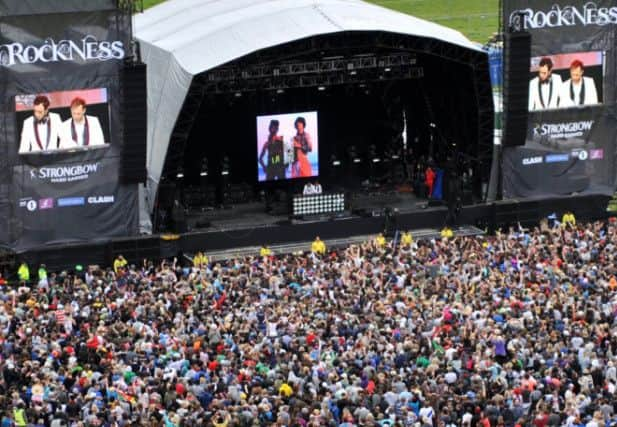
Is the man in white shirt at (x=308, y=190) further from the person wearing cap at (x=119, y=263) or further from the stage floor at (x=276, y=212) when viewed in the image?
the person wearing cap at (x=119, y=263)

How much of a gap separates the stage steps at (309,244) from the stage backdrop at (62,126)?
2595 mm

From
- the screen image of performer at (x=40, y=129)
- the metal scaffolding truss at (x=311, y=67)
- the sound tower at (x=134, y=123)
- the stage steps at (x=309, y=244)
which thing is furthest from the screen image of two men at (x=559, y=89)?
the screen image of performer at (x=40, y=129)

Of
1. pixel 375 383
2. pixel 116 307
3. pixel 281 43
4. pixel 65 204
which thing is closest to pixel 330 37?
pixel 281 43

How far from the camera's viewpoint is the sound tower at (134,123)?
3884 centimetres

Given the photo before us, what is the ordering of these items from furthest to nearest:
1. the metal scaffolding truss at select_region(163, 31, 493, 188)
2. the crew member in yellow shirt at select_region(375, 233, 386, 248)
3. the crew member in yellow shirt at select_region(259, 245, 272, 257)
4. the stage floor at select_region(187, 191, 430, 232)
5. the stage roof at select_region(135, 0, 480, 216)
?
1. the stage floor at select_region(187, 191, 430, 232)
2. the metal scaffolding truss at select_region(163, 31, 493, 188)
3. the stage roof at select_region(135, 0, 480, 216)
4. the crew member in yellow shirt at select_region(259, 245, 272, 257)
5. the crew member in yellow shirt at select_region(375, 233, 386, 248)

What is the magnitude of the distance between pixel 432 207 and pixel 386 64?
4.25 m

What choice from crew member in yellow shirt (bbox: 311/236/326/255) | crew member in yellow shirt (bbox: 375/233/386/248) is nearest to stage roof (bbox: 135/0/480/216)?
crew member in yellow shirt (bbox: 311/236/326/255)

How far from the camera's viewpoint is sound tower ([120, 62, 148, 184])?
1529 inches

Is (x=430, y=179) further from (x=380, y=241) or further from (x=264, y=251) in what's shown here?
(x=264, y=251)

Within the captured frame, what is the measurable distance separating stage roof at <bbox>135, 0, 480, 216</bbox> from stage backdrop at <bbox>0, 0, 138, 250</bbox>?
70.3 inches

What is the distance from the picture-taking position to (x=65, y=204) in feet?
128

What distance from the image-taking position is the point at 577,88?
142 ft

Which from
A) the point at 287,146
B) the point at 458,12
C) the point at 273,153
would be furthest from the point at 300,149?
the point at 458,12

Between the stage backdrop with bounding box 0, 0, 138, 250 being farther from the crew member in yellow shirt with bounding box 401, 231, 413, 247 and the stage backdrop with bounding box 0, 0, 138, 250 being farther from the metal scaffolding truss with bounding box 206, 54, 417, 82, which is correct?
the crew member in yellow shirt with bounding box 401, 231, 413, 247
